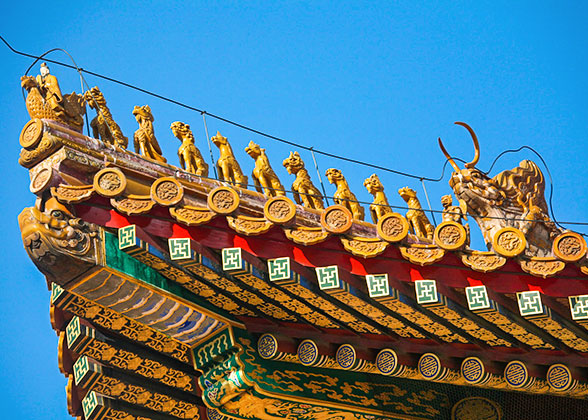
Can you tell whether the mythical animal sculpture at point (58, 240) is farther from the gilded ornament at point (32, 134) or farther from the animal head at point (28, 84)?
the animal head at point (28, 84)

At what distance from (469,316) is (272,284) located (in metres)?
1.77

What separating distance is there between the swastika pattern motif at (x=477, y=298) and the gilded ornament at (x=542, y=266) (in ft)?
1.32

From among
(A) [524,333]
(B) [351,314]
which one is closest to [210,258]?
(B) [351,314]

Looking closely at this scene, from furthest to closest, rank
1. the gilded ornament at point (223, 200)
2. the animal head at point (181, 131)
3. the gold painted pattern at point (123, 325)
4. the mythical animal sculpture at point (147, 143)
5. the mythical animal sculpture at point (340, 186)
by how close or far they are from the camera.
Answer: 1. the mythical animal sculpture at point (340, 186)
2. the animal head at point (181, 131)
3. the mythical animal sculpture at point (147, 143)
4. the gold painted pattern at point (123, 325)
5. the gilded ornament at point (223, 200)

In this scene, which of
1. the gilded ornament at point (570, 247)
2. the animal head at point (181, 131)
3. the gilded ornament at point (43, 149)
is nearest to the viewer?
the gilded ornament at point (570, 247)

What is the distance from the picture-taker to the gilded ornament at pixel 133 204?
32.2ft

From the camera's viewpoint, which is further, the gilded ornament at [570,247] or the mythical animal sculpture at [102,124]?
the mythical animal sculpture at [102,124]

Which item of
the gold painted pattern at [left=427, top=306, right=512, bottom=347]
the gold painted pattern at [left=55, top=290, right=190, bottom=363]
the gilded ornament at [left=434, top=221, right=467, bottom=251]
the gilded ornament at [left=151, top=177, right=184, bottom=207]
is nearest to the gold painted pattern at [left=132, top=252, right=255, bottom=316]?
the gilded ornament at [left=151, top=177, right=184, bottom=207]

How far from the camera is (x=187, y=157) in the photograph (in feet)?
36.2

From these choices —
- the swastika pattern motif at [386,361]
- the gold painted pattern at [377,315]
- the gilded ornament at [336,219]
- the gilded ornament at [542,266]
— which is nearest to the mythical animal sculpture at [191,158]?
the gilded ornament at [336,219]

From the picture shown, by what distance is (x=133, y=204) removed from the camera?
32.3 ft

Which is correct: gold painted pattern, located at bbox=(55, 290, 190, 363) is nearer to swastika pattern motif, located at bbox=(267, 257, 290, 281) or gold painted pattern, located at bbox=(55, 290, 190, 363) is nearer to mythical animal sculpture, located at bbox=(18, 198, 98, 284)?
mythical animal sculpture, located at bbox=(18, 198, 98, 284)

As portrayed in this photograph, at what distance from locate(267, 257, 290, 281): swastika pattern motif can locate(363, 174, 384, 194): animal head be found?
2.56m

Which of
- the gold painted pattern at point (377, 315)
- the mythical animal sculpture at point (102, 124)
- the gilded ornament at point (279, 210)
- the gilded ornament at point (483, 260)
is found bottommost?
the gold painted pattern at point (377, 315)
